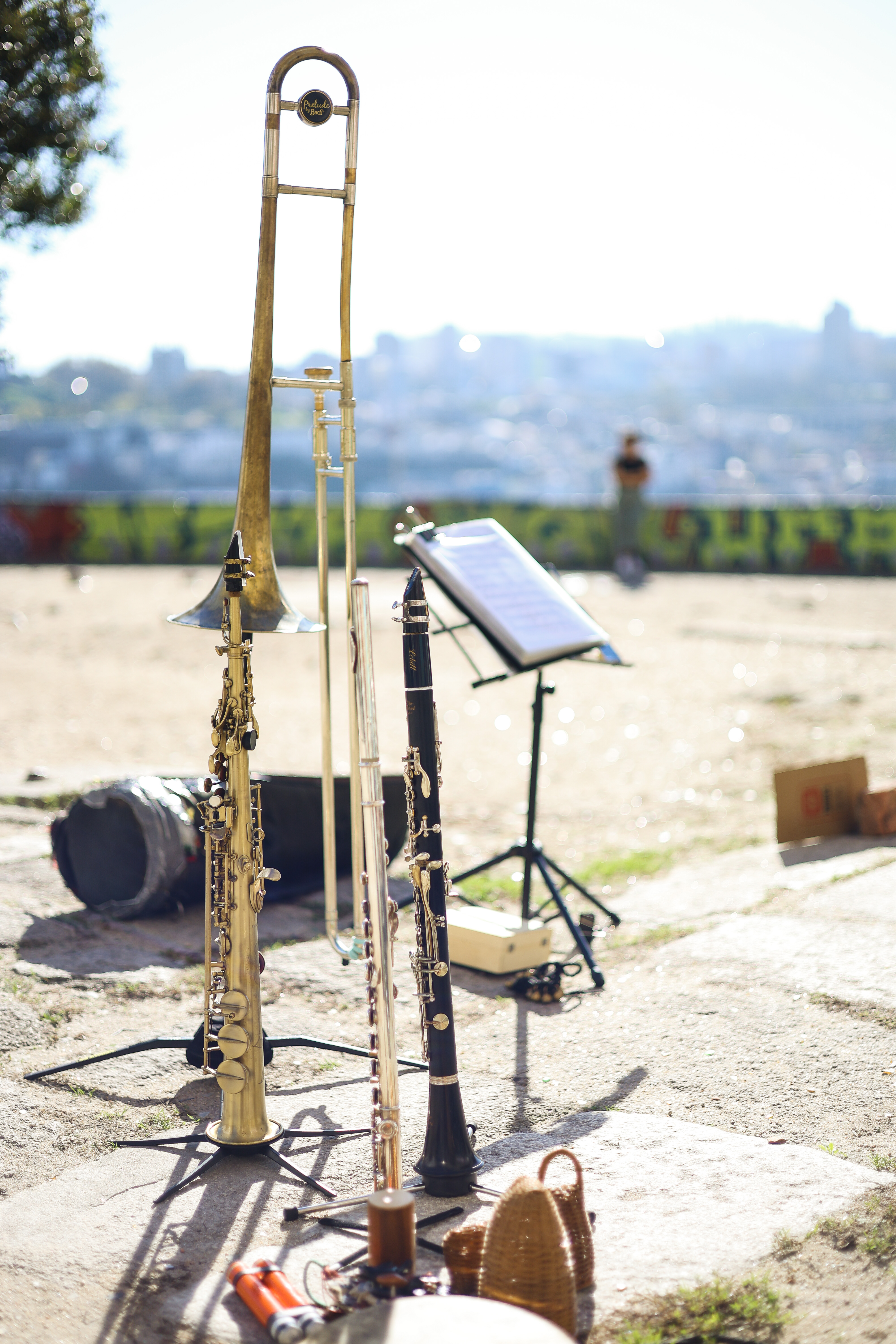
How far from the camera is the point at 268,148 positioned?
3.88 m

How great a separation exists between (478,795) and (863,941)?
3804 mm

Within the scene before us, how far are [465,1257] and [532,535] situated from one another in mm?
21213

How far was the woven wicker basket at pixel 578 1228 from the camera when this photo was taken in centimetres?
280

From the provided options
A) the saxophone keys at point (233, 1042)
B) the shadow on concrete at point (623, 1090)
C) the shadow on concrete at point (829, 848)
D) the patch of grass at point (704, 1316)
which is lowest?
the shadow on concrete at point (623, 1090)

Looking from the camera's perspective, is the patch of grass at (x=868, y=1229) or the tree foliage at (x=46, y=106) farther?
the tree foliage at (x=46, y=106)

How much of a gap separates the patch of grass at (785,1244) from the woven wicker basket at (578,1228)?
503mm

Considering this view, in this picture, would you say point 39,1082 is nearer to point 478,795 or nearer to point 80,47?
point 478,795

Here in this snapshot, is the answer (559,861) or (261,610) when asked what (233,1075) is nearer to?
(261,610)

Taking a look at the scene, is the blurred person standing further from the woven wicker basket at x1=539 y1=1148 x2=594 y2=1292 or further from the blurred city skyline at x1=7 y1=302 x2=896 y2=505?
the blurred city skyline at x1=7 y1=302 x2=896 y2=505

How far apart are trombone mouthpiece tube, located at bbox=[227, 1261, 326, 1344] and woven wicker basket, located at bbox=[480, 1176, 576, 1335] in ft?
1.30

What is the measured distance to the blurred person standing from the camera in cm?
2098

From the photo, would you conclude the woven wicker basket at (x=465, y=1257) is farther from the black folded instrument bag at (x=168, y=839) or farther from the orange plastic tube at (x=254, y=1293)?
the black folded instrument bag at (x=168, y=839)

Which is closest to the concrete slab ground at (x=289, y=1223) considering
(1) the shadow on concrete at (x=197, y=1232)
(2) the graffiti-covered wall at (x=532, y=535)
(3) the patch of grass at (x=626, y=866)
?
(1) the shadow on concrete at (x=197, y=1232)

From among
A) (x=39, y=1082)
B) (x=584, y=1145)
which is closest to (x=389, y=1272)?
(x=584, y=1145)
